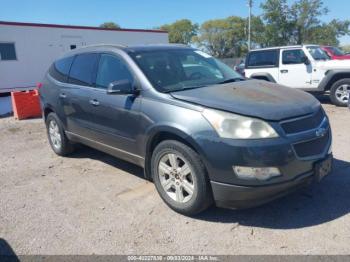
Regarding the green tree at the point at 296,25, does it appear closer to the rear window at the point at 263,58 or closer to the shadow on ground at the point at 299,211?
the rear window at the point at 263,58

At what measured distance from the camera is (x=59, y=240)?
3.42 meters

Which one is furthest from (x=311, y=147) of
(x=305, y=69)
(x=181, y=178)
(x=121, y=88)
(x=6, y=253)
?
(x=305, y=69)

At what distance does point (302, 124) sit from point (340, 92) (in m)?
7.30

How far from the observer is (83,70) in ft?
17.1

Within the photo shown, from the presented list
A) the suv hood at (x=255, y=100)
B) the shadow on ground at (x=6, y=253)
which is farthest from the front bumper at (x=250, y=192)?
the shadow on ground at (x=6, y=253)

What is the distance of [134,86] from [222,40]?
2895 inches

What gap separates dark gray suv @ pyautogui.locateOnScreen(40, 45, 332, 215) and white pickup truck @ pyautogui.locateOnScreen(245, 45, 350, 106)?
20.5ft

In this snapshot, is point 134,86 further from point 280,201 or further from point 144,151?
point 280,201

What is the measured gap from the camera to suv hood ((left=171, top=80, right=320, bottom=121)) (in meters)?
3.33

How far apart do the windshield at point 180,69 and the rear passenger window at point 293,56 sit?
6538mm

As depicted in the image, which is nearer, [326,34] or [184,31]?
[326,34]

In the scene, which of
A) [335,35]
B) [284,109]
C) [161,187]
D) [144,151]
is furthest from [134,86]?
[335,35]

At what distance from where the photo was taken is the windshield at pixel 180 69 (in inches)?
162

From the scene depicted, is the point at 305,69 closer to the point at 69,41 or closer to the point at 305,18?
the point at 69,41
